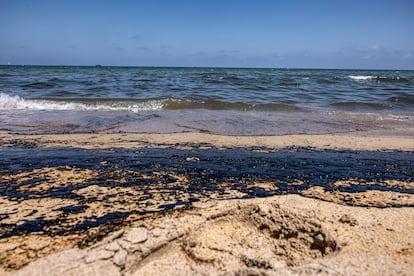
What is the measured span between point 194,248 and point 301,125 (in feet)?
14.6

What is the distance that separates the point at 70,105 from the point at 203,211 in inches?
295

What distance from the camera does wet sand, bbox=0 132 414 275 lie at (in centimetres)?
133

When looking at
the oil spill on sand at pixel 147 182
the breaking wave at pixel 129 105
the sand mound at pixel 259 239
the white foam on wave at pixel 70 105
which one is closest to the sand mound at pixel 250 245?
the sand mound at pixel 259 239

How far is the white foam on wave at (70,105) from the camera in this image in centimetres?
768

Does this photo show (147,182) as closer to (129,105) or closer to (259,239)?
(259,239)

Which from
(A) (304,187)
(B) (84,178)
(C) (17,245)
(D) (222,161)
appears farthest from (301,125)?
(C) (17,245)

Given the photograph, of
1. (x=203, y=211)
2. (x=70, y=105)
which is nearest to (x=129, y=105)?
(x=70, y=105)

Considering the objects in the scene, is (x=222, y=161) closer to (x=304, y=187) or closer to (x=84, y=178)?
(x=304, y=187)

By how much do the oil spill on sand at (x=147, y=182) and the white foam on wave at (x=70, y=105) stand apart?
4.70m

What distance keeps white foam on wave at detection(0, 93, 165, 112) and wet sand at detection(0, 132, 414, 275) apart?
15.2ft

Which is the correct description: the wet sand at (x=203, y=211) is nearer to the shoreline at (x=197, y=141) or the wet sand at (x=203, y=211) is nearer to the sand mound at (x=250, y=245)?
the sand mound at (x=250, y=245)

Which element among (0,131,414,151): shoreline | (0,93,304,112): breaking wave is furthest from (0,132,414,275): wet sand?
(0,93,304,112): breaking wave

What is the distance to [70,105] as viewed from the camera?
8.11m

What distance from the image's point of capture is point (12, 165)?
268 cm
